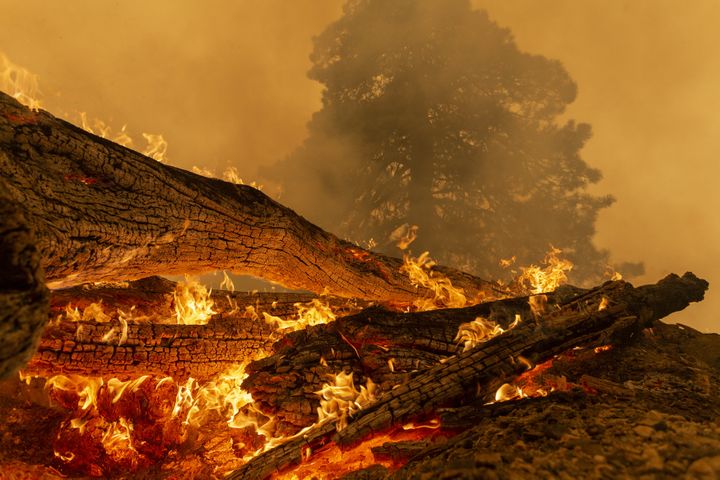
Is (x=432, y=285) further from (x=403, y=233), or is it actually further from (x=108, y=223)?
(x=403, y=233)

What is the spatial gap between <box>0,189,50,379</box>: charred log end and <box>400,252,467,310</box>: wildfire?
795 centimetres

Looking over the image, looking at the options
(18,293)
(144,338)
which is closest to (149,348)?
(144,338)

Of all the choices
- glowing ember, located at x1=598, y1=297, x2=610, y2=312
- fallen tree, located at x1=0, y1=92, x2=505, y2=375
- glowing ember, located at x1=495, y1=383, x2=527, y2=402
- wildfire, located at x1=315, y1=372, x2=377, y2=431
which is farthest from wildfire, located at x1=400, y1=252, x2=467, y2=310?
glowing ember, located at x1=495, y1=383, x2=527, y2=402

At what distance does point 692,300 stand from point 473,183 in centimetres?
2213

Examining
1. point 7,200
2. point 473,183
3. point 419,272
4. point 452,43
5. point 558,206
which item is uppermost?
point 452,43

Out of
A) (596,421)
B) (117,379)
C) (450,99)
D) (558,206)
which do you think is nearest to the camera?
(596,421)

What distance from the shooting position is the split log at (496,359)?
136 inches

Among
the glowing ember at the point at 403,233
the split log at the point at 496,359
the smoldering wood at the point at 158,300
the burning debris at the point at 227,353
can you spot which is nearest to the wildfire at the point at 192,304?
the burning debris at the point at 227,353

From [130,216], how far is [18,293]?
3.25 m

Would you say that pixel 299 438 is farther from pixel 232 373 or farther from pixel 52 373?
pixel 52 373

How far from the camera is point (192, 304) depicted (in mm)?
6910

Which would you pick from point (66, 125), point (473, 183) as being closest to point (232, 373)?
point (66, 125)

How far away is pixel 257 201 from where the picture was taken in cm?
686

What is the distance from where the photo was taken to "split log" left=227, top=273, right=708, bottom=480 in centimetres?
346
